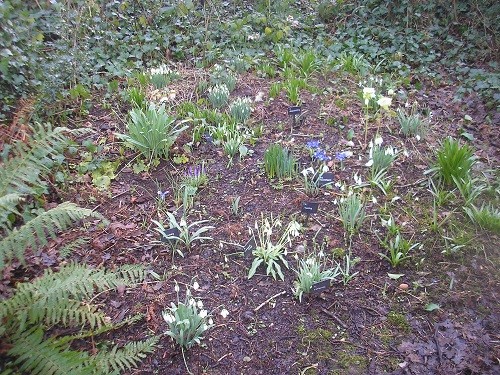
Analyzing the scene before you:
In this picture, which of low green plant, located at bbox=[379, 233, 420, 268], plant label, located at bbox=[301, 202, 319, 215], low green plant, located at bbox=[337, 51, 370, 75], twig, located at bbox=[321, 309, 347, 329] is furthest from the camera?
low green plant, located at bbox=[337, 51, 370, 75]

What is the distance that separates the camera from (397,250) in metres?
2.76

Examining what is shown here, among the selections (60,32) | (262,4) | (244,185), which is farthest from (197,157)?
(262,4)

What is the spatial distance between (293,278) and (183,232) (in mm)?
725

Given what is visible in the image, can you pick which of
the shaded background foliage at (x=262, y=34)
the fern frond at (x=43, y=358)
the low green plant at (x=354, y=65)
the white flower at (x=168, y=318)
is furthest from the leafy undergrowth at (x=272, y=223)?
the shaded background foliage at (x=262, y=34)

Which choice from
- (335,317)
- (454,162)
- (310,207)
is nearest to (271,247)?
(310,207)

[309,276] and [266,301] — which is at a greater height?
[309,276]

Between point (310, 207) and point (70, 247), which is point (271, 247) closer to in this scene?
point (310, 207)

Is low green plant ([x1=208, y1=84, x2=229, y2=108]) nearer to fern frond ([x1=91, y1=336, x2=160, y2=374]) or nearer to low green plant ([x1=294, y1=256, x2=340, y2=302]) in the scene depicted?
low green plant ([x1=294, y1=256, x2=340, y2=302])

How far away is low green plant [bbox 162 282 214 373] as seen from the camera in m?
2.23

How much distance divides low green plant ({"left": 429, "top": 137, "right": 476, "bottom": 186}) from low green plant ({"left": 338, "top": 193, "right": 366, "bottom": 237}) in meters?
0.72

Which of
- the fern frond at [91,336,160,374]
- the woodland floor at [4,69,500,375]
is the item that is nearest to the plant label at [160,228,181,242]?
the woodland floor at [4,69,500,375]

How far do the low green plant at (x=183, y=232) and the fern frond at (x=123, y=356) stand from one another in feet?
2.16

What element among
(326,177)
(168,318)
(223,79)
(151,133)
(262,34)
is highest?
(262,34)

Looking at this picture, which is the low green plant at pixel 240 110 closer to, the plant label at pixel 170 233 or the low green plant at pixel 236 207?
the low green plant at pixel 236 207
